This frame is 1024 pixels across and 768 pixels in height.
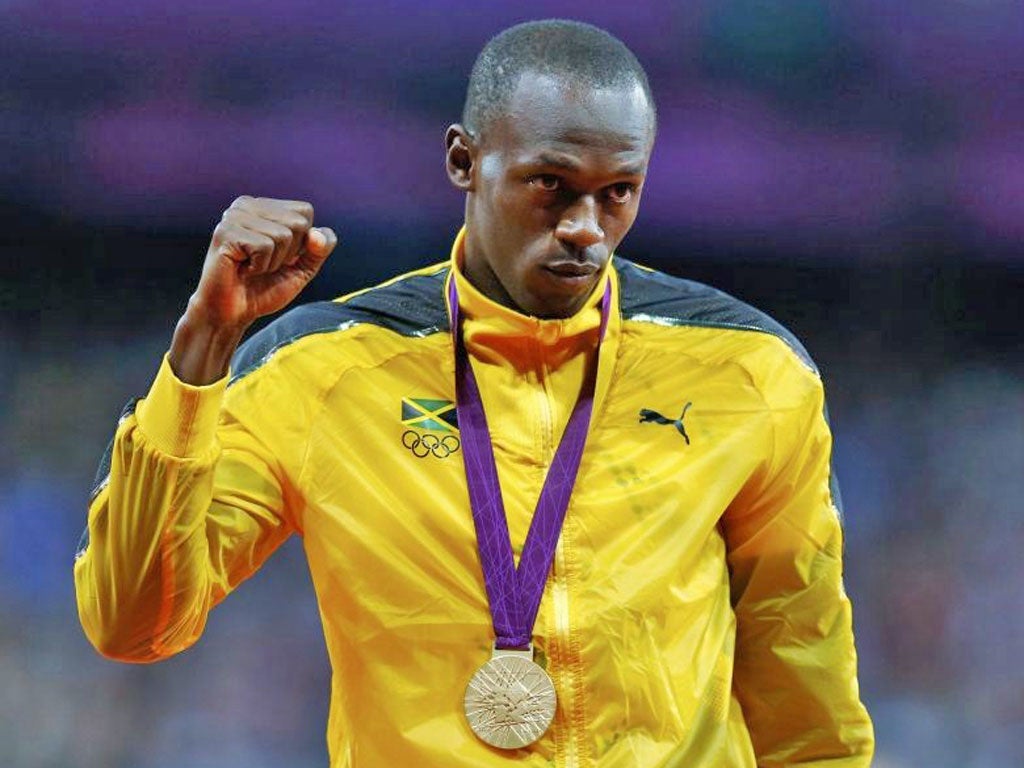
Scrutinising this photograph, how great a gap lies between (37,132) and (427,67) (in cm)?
100

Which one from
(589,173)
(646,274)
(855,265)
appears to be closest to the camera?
(589,173)

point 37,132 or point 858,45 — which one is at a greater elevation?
point 858,45

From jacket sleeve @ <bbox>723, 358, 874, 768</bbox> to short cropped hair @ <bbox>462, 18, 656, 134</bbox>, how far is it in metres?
0.46

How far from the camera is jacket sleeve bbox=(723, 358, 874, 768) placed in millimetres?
2186

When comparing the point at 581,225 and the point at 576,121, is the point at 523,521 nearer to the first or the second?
the point at 581,225

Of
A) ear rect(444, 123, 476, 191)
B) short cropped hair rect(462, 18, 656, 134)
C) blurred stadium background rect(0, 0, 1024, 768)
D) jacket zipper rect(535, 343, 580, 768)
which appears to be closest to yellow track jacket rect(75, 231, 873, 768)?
jacket zipper rect(535, 343, 580, 768)

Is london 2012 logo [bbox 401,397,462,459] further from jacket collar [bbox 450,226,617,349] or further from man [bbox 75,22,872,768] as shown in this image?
jacket collar [bbox 450,226,617,349]

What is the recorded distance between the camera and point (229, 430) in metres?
2.08

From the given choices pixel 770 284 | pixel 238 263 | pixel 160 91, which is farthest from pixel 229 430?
pixel 770 284

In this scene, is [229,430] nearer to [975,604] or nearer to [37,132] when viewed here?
[37,132]

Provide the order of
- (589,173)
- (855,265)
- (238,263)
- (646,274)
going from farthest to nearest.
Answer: (855,265), (646,274), (589,173), (238,263)

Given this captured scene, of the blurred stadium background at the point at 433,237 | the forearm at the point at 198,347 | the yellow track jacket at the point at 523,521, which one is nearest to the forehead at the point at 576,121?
the yellow track jacket at the point at 523,521

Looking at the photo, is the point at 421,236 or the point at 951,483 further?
the point at 951,483

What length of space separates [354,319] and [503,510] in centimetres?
35
